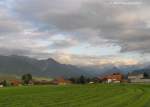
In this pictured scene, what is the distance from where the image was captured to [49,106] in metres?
40.8

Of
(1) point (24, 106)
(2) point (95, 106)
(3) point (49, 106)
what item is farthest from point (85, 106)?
(1) point (24, 106)

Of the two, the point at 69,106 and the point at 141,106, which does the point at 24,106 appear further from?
the point at 141,106

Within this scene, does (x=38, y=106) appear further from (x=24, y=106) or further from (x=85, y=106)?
(x=85, y=106)

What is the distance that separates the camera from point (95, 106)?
40500mm

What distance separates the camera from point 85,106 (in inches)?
1591

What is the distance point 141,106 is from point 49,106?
34.2 ft

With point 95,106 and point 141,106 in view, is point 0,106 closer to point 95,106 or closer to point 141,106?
point 95,106

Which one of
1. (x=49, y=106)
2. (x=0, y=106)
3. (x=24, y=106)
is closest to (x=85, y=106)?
(x=49, y=106)

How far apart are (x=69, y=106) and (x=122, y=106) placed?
606cm

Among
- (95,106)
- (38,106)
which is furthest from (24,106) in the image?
(95,106)

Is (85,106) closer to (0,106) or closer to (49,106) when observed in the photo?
(49,106)

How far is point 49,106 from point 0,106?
578 centimetres

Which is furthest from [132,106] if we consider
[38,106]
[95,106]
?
[38,106]

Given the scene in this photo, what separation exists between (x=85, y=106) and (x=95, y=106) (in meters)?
1.13
